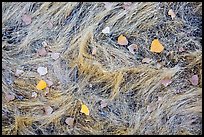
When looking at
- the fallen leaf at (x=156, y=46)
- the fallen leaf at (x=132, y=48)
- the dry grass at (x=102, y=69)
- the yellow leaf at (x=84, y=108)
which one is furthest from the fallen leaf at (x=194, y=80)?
the yellow leaf at (x=84, y=108)

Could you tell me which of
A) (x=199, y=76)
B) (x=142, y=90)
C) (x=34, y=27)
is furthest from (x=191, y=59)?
(x=34, y=27)

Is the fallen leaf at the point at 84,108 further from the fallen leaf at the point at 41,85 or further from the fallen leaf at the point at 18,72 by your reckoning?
the fallen leaf at the point at 18,72

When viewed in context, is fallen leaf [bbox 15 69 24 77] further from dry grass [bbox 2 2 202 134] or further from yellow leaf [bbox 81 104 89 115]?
yellow leaf [bbox 81 104 89 115]

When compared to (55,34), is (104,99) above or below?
below

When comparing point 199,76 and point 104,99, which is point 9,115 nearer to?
point 104,99

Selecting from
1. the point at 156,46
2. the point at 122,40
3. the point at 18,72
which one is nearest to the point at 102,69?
the point at 122,40
